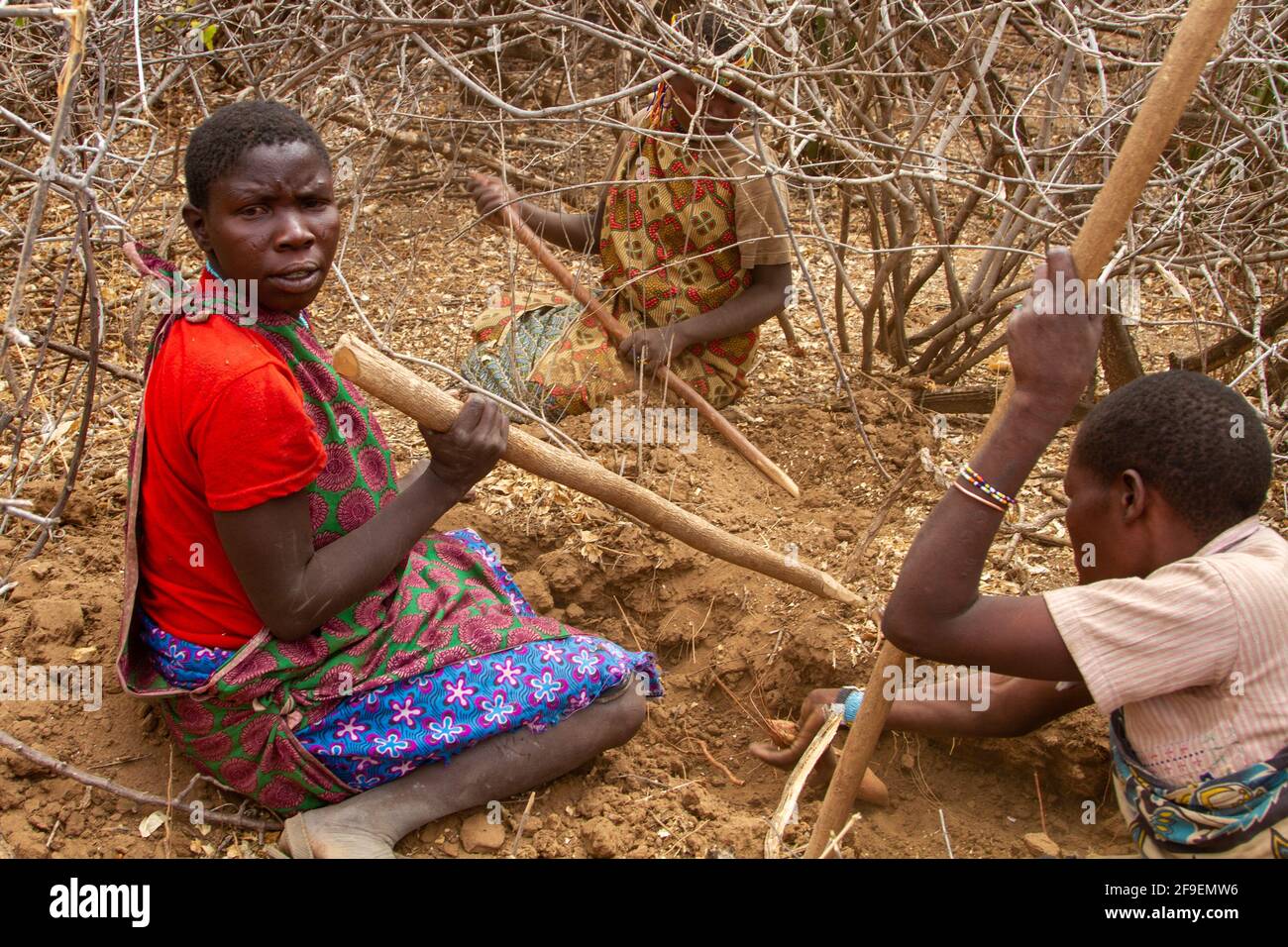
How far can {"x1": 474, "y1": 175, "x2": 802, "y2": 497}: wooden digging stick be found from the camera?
3.54 meters

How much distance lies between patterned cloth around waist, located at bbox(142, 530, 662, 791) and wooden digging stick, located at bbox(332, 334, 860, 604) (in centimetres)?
39

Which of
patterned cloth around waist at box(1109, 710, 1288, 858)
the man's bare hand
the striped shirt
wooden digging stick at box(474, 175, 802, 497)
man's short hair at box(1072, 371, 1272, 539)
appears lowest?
patterned cloth around waist at box(1109, 710, 1288, 858)

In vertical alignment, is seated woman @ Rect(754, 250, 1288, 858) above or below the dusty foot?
above

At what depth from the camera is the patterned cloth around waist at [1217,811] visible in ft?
5.50

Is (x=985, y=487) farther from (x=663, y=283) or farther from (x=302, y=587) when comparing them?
(x=663, y=283)

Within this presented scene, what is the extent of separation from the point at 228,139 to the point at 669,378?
2.03 metres

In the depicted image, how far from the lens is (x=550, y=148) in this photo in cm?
546

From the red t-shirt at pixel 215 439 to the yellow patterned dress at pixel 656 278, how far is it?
1.72m

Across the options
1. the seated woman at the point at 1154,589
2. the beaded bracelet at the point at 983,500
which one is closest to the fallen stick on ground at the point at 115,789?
the seated woman at the point at 1154,589

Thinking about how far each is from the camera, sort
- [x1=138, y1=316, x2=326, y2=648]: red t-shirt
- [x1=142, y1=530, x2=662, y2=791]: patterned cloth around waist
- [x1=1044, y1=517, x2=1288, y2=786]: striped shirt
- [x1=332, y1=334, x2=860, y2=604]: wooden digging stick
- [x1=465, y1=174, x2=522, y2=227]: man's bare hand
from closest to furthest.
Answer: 1. [x1=1044, y1=517, x2=1288, y2=786]: striped shirt
2. [x1=138, y1=316, x2=326, y2=648]: red t-shirt
3. [x1=332, y1=334, x2=860, y2=604]: wooden digging stick
4. [x1=142, y1=530, x2=662, y2=791]: patterned cloth around waist
5. [x1=465, y1=174, x2=522, y2=227]: man's bare hand

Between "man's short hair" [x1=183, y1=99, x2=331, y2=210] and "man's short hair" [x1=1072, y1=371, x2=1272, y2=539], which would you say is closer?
"man's short hair" [x1=1072, y1=371, x2=1272, y2=539]

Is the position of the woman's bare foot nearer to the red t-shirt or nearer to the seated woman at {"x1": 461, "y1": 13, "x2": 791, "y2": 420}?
the red t-shirt

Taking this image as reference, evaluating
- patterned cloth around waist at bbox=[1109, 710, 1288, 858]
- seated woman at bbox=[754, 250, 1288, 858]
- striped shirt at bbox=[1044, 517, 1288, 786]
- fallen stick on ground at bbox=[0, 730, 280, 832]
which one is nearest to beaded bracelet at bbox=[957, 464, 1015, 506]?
seated woman at bbox=[754, 250, 1288, 858]

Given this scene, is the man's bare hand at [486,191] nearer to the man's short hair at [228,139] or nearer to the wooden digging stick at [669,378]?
the wooden digging stick at [669,378]
